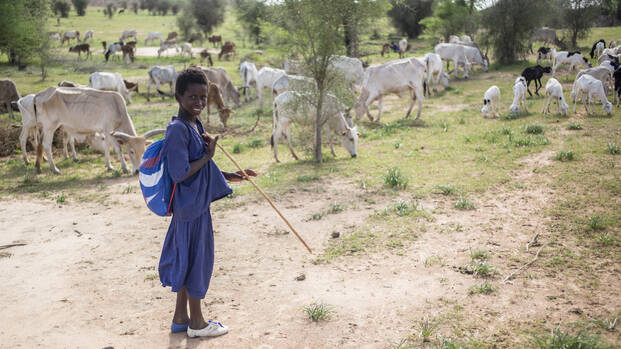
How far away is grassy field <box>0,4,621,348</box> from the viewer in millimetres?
4519

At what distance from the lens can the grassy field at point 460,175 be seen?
452 centimetres

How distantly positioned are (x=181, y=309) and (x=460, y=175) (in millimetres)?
6024

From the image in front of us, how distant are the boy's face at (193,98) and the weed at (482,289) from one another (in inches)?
127

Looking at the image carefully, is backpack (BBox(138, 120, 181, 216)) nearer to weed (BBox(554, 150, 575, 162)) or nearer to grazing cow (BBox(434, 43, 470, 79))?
weed (BBox(554, 150, 575, 162))

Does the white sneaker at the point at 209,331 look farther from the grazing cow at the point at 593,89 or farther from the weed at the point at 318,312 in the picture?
the grazing cow at the point at 593,89

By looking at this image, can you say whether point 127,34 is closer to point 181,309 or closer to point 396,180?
point 396,180

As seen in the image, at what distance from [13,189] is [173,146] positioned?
787 centimetres

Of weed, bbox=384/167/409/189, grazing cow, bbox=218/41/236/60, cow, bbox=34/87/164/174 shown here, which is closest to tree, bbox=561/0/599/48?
grazing cow, bbox=218/41/236/60

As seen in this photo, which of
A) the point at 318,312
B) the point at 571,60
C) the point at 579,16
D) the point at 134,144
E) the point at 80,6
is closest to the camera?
the point at 318,312

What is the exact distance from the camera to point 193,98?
3.31 meters

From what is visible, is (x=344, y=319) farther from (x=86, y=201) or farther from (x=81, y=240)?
(x=86, y=201)

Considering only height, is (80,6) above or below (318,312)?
above

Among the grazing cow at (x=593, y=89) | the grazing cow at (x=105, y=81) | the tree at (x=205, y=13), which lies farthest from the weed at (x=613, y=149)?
the tree at (x=205, y=13)

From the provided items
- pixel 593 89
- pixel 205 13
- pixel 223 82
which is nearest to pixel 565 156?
pixel 593 89
